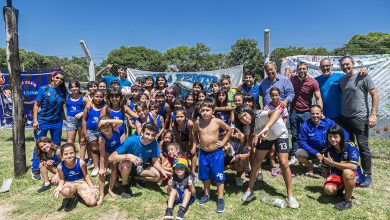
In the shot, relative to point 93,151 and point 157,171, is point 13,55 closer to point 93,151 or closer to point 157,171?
point 93,151

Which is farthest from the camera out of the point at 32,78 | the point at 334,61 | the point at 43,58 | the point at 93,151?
the point at 43,58

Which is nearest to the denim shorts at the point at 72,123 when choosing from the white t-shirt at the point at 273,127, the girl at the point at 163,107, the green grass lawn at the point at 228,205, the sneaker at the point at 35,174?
the sneaker at the point at 35,174

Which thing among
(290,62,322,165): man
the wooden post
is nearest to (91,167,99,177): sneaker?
the wooden post

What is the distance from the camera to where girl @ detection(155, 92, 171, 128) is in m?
5.06

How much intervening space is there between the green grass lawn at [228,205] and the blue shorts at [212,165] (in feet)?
1.38

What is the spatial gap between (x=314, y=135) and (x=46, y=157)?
179 inches

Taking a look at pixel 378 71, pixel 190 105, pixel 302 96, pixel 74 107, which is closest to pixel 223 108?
pixel 190 105

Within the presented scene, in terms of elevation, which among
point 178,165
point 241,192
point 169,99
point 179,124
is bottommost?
point 241,192

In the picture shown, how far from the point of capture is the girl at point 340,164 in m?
3.57

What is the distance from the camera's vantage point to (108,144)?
164 inches

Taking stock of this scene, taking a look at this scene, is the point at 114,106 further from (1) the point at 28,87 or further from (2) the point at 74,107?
(1) the point at 28,87

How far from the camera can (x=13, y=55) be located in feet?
15.8

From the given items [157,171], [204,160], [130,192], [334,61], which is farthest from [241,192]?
[334,61]

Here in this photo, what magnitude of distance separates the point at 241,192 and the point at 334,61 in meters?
5.21
